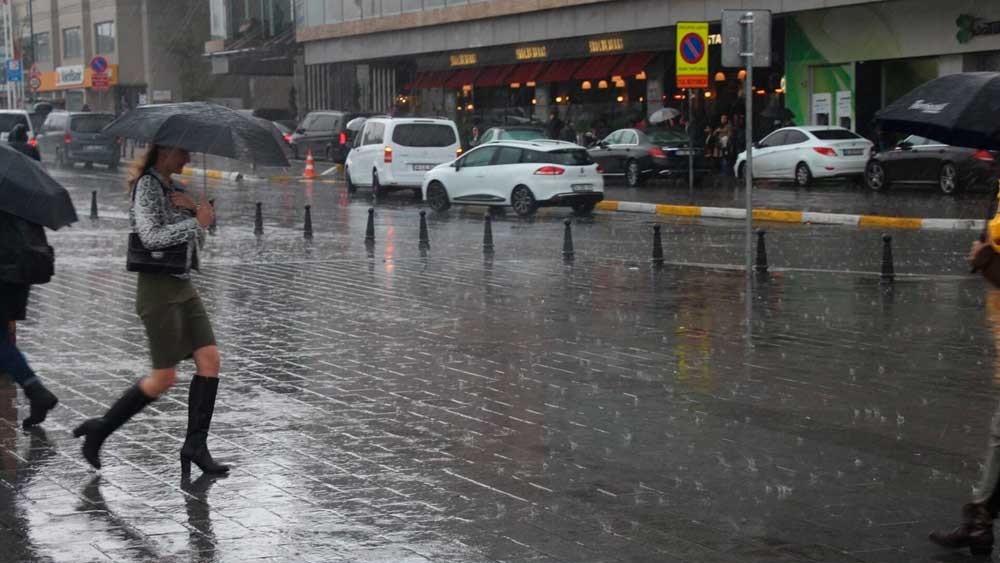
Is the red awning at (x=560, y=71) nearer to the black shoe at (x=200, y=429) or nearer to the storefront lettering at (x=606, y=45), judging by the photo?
the storefront lettering at (x=606, y=45)

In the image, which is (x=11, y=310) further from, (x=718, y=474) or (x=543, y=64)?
(x=543, y=64)

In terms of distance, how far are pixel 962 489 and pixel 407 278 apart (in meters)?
10.3

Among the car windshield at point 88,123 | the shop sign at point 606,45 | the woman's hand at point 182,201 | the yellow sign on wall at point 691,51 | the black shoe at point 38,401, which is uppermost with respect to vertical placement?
the shop sign at point 606,45

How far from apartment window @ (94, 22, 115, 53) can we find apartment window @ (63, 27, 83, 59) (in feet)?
7.80

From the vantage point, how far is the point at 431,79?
56.4 meters

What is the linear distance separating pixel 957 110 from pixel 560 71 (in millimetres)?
42949

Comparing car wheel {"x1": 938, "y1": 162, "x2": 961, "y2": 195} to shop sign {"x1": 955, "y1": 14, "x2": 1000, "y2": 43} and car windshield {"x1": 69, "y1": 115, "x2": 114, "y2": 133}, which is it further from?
car windshield {"x1": 69, "y1": 115, "x2": 114, "y2": 133}

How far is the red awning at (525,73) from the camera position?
4988cm

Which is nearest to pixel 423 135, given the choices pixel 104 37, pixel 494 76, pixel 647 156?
pixel 647 156

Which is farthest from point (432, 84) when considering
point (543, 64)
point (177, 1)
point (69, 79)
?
point (69, 79)

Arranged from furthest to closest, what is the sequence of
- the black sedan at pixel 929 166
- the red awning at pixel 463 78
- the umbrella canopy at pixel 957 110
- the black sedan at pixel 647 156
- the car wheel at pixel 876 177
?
the red awning at pixel 463 78 < the black sedan at pixel 647 156 < the car wheel at pixel 876 177 < the black sedan at pixel 929 166 < the umbrella canopy at pixel 957 110

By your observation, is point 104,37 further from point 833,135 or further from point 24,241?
point 24,241

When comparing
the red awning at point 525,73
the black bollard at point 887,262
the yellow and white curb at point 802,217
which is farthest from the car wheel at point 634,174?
the black bollard at point 887,262

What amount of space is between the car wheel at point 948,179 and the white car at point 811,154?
346cm
